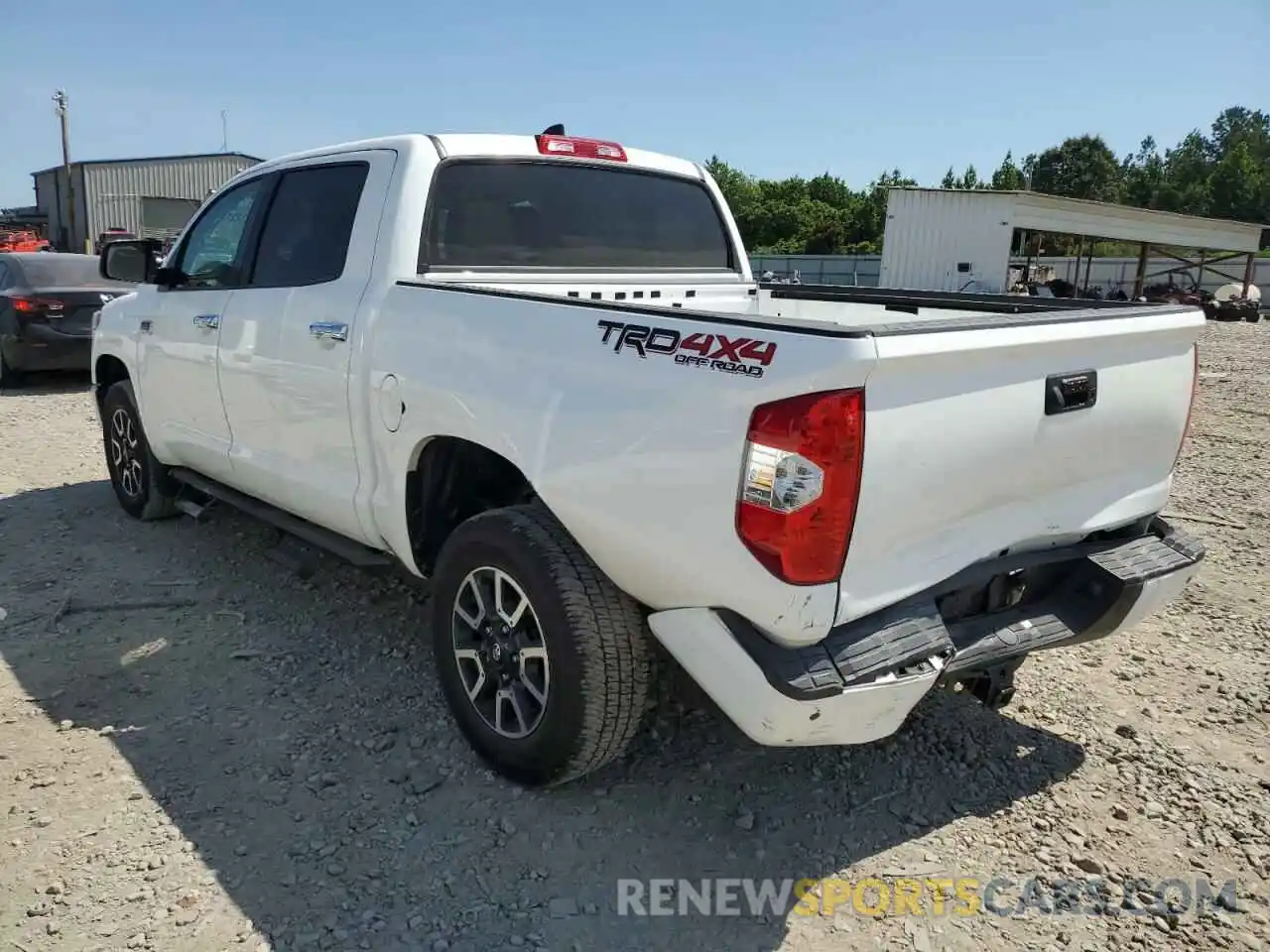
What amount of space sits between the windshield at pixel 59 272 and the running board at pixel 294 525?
676cm

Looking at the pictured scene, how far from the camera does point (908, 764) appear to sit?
10.6ft

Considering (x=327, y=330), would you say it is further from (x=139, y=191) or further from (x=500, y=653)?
(x=139, y=191)

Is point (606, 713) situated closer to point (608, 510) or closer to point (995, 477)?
point (608, 510)

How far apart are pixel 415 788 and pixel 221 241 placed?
300cm

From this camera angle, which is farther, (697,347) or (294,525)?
(294,525)

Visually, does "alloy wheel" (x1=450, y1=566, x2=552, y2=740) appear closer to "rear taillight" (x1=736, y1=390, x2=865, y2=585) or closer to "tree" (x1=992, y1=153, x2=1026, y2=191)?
"rear taillight" (x1=736, y1=390, x2=865, y2=585)

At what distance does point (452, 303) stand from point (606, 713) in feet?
4.51

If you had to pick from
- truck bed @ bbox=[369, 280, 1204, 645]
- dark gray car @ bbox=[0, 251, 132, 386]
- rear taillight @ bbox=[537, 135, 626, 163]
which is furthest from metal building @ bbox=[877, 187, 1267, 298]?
truck bed @ bbox=[369, 280, 1204, 645]

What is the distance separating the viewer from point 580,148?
4180 millimetres

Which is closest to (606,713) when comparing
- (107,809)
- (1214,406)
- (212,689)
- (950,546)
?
(950,546)

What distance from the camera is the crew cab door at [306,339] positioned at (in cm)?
361

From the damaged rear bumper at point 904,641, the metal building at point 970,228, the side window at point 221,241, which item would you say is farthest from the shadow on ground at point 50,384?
the metal building at point 970,228

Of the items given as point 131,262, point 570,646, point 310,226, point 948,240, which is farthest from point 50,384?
point 948,240

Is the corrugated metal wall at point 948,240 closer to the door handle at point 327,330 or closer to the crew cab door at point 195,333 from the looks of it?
the crew cab door at point 195,333
